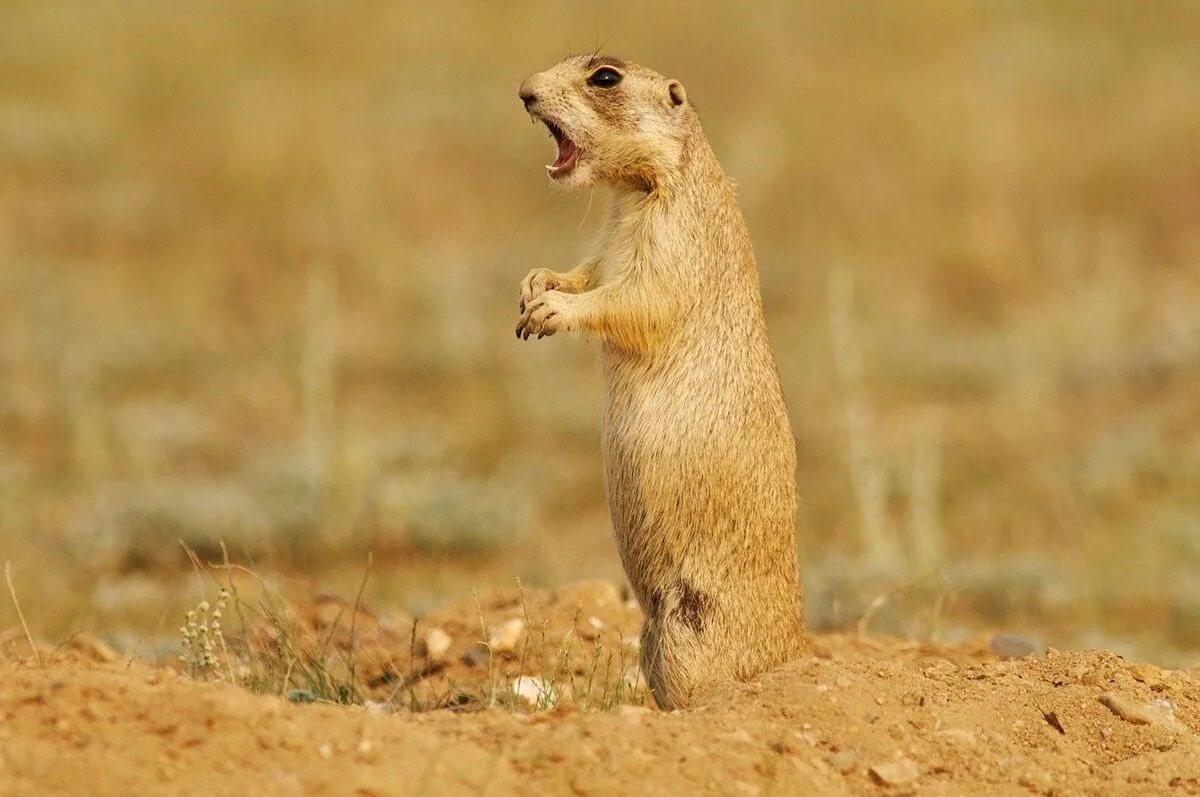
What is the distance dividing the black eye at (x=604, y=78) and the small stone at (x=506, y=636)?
163 cm

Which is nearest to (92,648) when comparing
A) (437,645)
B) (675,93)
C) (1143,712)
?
(437,645)

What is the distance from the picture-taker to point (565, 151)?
5027 mm

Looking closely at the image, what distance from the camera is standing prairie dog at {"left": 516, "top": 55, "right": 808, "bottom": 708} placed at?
15.0 ft

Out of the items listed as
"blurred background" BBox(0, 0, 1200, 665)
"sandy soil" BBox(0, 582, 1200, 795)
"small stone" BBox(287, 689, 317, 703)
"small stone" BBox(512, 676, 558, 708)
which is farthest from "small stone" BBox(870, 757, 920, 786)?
"blurred background" BBox(0, 0, 1200, 665)

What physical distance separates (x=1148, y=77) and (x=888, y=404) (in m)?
7.47

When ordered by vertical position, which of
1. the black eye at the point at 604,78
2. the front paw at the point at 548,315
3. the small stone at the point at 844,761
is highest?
the black eye at the point at 604,78

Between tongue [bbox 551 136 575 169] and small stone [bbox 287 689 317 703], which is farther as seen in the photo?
tongue [bbox 551 136 575 169]

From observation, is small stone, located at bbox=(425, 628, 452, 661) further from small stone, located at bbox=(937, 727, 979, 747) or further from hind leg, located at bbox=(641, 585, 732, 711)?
small stone, located at bbox=(937, 727, 979, 747)

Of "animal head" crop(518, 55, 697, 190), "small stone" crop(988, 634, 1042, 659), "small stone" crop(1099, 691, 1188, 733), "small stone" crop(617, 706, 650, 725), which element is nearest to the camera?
"small stone" crop(617, 706, 650, 725)

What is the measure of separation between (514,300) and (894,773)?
32.0 feet

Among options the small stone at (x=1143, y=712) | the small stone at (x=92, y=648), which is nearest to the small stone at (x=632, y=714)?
the small stone at (x=1143, y=712)

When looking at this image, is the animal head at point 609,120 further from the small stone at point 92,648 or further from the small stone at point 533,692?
the small stone at point 92,648

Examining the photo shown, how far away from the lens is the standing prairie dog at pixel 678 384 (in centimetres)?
458

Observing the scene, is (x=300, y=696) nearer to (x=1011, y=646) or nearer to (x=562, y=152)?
(x=562, y=152)
